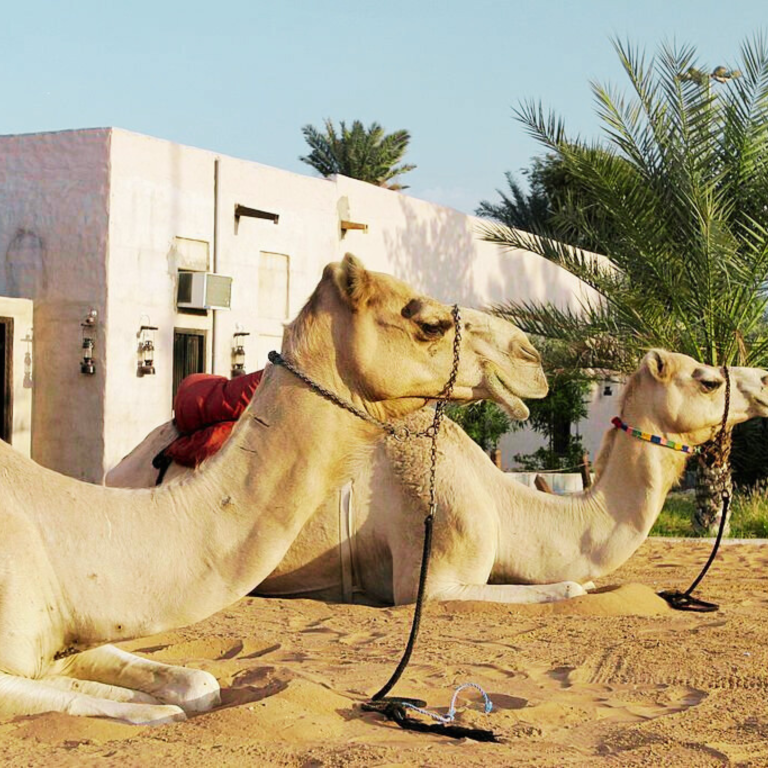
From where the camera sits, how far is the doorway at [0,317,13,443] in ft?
53.6

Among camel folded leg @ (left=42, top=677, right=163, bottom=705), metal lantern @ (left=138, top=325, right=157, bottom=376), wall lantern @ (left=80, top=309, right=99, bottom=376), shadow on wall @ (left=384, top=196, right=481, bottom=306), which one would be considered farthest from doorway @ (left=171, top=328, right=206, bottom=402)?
camel folded leg @ (left=42, top=677, right=163, bottom=705)

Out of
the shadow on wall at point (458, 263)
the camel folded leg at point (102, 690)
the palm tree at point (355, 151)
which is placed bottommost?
the camel folded leg at point (102, 690)

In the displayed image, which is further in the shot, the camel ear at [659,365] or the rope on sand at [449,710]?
Answer: the camel ear at [659,365]

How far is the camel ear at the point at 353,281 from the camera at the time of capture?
382cm

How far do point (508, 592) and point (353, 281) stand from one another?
3.43 m

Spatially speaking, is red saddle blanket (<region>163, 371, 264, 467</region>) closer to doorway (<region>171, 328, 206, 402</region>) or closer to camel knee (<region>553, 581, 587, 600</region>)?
camel knee (<region>553, 581, 587, 600</region>)

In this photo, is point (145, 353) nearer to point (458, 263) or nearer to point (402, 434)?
point (458, 263)

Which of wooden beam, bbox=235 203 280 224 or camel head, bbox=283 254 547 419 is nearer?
camel head, bbox=283 254 547 419

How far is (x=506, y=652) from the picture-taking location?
18.7 ft

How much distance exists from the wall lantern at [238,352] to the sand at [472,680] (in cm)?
1154

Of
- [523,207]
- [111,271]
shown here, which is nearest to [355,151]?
[523,207]

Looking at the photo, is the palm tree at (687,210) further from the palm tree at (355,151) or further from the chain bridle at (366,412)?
the palm tree at (355,151)

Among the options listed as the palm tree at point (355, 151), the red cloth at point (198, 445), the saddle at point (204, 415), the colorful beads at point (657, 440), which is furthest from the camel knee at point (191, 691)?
the palm tree at point (355, 151)

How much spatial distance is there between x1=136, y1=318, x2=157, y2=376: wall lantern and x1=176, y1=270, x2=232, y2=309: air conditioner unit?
69 centimetres
